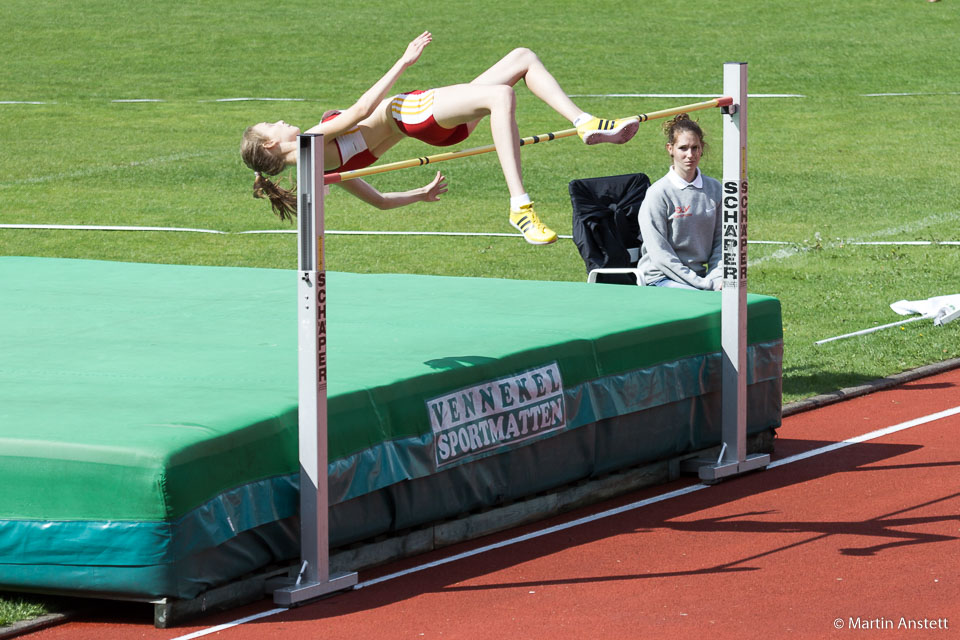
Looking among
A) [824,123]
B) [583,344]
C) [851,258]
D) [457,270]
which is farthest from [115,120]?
[583,344]

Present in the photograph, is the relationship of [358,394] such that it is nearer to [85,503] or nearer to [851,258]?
[85,503]

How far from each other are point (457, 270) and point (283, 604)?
9.52m

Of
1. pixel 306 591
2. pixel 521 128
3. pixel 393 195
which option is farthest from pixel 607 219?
pixel 521 128

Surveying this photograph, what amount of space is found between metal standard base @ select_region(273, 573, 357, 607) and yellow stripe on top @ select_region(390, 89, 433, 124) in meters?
2.21

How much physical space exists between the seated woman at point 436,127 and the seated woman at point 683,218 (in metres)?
1.91

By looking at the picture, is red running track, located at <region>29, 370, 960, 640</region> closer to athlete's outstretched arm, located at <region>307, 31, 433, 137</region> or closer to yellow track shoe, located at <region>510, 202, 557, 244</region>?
yellow track shoe, located at <region>510, 202, 557, 244</region>

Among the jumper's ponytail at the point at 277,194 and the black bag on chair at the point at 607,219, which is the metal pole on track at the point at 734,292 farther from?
the black bag on chair at the point at 607,219

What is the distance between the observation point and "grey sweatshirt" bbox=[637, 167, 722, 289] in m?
8.96

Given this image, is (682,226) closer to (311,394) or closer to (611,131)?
(611,131)

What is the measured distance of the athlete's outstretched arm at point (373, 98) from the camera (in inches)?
254

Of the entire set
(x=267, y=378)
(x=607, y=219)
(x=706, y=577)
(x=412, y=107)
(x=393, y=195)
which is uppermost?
(x=412, y=107)

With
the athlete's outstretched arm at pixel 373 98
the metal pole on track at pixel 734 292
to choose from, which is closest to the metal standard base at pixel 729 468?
the metal pole on track at pixel 734 292

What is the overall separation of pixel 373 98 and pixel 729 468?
2671 millimetres

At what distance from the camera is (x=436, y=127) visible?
7176 millimetres
